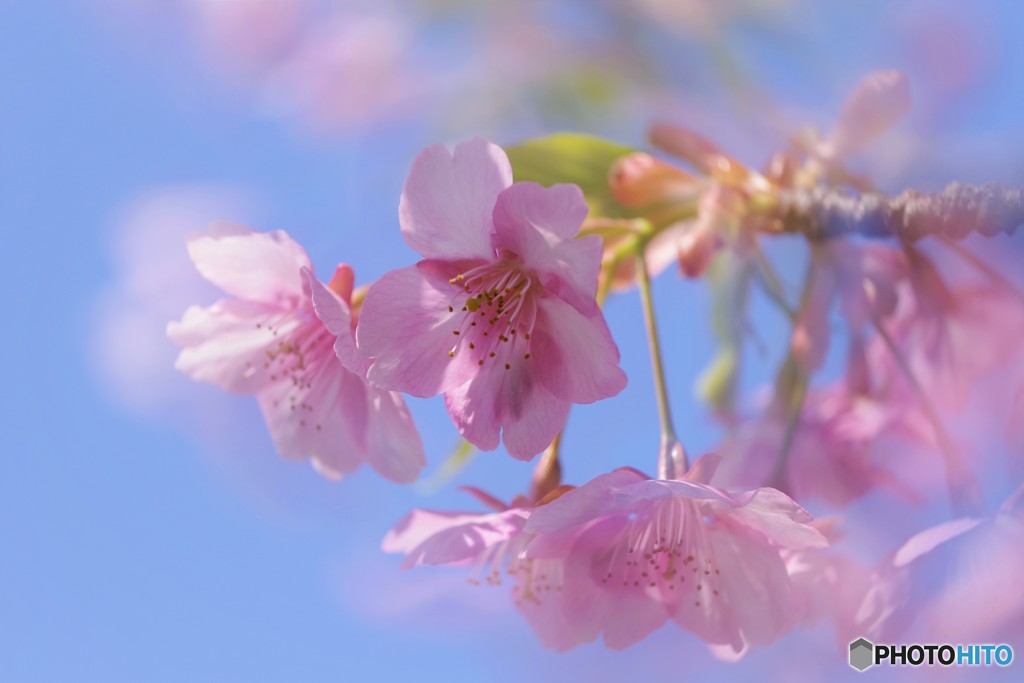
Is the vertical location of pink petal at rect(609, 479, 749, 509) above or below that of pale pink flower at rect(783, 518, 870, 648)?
below

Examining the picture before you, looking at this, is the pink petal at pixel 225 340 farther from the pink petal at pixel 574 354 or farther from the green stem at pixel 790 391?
the green stem at pixel 790 391

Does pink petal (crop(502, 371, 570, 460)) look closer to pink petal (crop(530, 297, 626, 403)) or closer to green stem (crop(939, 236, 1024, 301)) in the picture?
pink petal (crop(530, 297, 626, 403))

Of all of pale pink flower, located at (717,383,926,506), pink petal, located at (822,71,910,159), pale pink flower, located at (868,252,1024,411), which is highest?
pink petal, located at (822,71,910,159)

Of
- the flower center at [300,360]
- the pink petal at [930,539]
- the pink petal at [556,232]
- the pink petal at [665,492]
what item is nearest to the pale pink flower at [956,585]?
the pink petal at [930,539]

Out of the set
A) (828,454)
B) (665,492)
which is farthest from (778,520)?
(828,454)

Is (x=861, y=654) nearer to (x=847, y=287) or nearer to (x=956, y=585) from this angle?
(x=956, y=585)

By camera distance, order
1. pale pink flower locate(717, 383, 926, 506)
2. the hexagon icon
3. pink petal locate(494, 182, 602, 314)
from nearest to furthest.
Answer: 1. pink petal locate(494, 182, 602, 314)
2. the hexagon icon
3. pale pink flower locate(717, 383, 926, 506)

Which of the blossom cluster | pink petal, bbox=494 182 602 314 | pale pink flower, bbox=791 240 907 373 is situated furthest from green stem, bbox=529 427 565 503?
pale pink flower, bbox=791 240 907 373

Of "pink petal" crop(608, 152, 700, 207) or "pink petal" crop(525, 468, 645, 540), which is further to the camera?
"pink petal" crop(608, 152, 700, 207)
